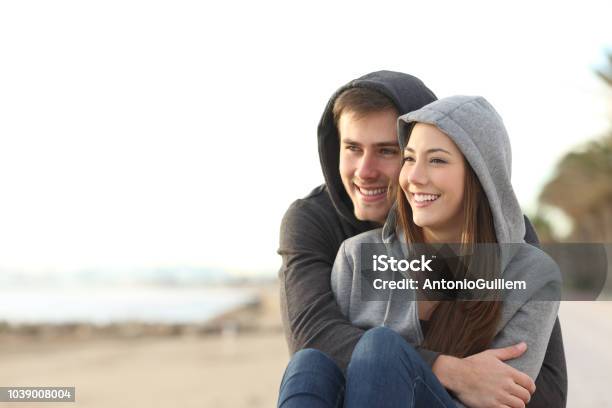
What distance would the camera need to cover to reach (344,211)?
11.0 feet

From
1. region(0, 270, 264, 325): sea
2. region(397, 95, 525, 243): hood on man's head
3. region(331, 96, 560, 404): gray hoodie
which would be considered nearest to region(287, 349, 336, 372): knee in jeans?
region(331, 96, 560, 404): gray hoodie

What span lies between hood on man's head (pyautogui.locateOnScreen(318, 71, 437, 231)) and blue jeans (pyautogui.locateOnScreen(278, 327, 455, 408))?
881mm

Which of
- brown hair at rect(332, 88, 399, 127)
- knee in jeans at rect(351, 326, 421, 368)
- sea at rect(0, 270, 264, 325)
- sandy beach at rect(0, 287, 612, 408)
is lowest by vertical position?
sea at rect(0, 270, 264, 325)

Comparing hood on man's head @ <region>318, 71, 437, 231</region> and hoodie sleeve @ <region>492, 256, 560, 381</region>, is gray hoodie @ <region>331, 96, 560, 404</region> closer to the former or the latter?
hoodie sleeve @ <region>492, 256, 560, 381</region>

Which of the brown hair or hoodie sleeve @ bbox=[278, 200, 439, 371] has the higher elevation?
the brown hair

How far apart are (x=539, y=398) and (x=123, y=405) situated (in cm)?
996

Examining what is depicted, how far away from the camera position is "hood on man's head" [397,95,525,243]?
2674 millimetres

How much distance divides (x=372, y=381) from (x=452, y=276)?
0.59 meters

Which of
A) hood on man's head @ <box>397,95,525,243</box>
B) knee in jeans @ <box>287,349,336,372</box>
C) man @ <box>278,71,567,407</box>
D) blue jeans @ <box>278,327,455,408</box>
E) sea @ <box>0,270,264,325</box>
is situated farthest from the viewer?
sea @ <box>0,270,264,325</box>

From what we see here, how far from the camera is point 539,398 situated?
2.66 metres

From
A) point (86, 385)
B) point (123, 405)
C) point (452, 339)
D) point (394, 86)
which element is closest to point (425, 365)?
point (452, 339)

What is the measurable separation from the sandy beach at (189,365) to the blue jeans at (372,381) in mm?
3728

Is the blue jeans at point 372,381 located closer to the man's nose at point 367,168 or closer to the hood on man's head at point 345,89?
the man's nose at point 367,168

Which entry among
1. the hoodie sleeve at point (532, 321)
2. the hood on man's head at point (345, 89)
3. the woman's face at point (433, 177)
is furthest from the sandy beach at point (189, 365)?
the woman's face at point (433, 177)
